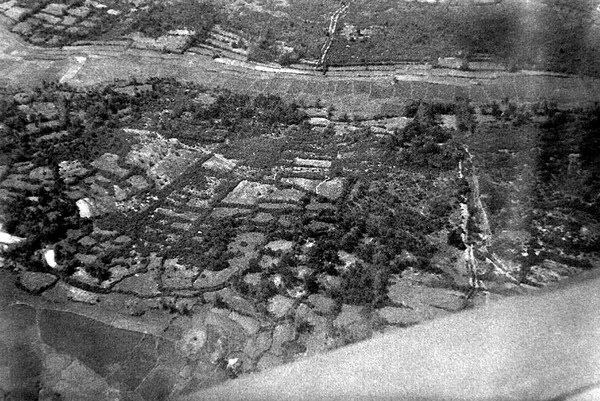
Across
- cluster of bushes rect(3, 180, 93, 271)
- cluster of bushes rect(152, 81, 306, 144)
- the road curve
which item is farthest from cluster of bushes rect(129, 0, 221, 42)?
cluster of bushes rect(3, 180, 93, 271)

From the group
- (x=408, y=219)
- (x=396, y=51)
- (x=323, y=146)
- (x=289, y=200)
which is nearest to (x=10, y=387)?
(x=289, y=200)

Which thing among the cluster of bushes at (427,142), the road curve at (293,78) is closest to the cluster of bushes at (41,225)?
the road curve at (293,78)

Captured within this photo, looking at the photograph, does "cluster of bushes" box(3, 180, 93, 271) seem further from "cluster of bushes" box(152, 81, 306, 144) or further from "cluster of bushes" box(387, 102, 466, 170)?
"cluster of bushes" box(387, 102, 466, 170)

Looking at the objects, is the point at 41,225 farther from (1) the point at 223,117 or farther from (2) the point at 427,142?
(2) the point at 427,142

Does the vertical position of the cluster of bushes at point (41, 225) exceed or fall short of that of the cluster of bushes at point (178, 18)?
it falls short

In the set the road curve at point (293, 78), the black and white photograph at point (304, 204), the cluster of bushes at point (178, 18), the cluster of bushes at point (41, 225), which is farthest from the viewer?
the cluster of bushes at point (178, 18)

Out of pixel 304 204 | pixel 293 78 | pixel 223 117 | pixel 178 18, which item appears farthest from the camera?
pixel 178 18

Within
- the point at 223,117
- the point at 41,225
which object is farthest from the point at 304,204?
A: the point at 41,225

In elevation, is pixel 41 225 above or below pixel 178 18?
below

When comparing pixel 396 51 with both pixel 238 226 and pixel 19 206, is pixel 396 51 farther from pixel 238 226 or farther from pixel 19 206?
pixel 19 206

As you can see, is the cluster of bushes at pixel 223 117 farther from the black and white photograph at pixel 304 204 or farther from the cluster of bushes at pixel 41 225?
the cluster of bushes at pixel 41 225

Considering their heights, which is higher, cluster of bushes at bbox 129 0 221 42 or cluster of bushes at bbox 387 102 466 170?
cluster of bushes at bbox 129 0 221 42
